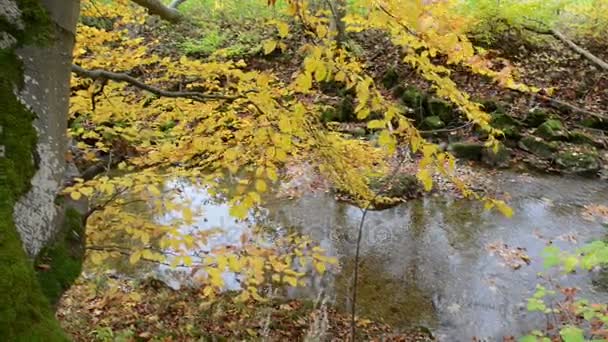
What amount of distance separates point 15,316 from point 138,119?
3.29m

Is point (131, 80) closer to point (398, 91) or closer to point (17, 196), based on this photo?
point (17, 196)

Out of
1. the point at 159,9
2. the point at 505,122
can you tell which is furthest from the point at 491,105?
the point at 159,9

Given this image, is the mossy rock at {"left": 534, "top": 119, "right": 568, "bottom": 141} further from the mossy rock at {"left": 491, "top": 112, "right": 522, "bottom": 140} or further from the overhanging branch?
the overhanging branch

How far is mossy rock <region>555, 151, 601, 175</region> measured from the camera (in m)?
10.2

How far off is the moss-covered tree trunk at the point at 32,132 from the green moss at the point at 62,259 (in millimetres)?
53

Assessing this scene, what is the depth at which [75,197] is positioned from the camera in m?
2.20

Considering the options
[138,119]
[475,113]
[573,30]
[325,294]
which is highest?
[573,30]

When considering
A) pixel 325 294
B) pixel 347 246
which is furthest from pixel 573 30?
pixel 325 294

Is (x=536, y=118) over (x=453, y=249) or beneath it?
over

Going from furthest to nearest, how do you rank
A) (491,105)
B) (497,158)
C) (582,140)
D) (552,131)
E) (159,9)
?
1. (491,105)
2. (552,131)
3. (582,140)
4. (497,158)
5. (159,9)

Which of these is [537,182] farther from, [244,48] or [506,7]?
[244,48]

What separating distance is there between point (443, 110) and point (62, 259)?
11.1 metres

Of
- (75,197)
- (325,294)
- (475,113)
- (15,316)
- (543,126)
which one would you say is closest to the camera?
(15,316)

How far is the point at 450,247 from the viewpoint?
24.4 ft
